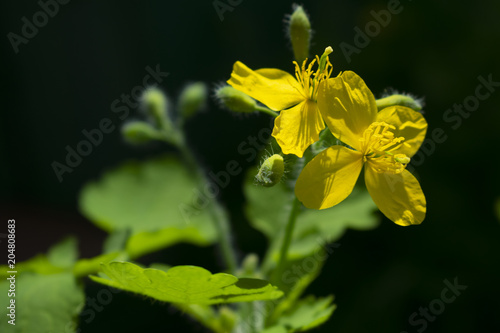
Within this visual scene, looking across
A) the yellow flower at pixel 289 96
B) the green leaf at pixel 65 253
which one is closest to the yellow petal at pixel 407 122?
the yellow flower at pixel 289 96

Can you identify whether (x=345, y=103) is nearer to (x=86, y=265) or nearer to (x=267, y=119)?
(x=86, y=265)

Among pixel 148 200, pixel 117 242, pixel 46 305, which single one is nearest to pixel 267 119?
pixel 148 200

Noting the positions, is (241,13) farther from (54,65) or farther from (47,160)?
(47,160)

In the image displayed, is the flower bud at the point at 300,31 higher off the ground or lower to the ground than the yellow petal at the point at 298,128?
higher

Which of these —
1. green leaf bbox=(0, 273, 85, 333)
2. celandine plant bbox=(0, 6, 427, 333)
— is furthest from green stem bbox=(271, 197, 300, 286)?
green leaf bbox=(0, 273, 85, 333)

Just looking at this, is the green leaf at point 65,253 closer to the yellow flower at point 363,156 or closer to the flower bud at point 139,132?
the flower bud at point 139,132

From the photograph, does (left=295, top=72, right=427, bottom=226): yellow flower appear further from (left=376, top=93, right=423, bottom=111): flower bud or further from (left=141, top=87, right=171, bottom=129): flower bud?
(left=141, top=87, right=171, bottom=129): flower bud

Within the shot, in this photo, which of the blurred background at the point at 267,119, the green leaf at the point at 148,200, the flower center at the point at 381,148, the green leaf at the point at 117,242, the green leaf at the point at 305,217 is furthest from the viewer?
the blurred background at the point at 267,119
